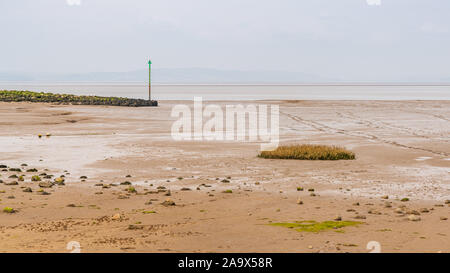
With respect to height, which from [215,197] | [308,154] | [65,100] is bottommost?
[215,197]

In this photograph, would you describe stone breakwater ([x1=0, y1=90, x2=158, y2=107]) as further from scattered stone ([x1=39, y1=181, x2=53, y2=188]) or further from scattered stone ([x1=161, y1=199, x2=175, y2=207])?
scattered stone ([x1=161, y1=199, x2=175, y2=207])

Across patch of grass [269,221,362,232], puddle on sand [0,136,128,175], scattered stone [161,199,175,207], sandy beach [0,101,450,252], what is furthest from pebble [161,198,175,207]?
puddle on sand [0,136,128,175]

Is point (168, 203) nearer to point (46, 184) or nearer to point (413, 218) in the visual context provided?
point (46, 184)

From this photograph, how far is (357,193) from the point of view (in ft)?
43.5

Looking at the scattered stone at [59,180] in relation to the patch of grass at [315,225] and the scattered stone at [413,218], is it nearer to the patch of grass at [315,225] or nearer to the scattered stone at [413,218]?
the patch of grass at [315,225]

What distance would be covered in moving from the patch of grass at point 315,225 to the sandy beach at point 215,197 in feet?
0.75

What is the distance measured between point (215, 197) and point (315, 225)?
329cm

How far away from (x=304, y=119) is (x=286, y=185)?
2814 cm

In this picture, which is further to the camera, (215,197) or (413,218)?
(215,197)

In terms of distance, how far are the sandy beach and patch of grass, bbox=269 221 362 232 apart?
9.0 inches

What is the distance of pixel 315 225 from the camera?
9828mm

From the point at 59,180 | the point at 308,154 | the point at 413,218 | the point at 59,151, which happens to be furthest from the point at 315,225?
the point at 59,151

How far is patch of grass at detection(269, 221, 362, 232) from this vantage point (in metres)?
9.53
